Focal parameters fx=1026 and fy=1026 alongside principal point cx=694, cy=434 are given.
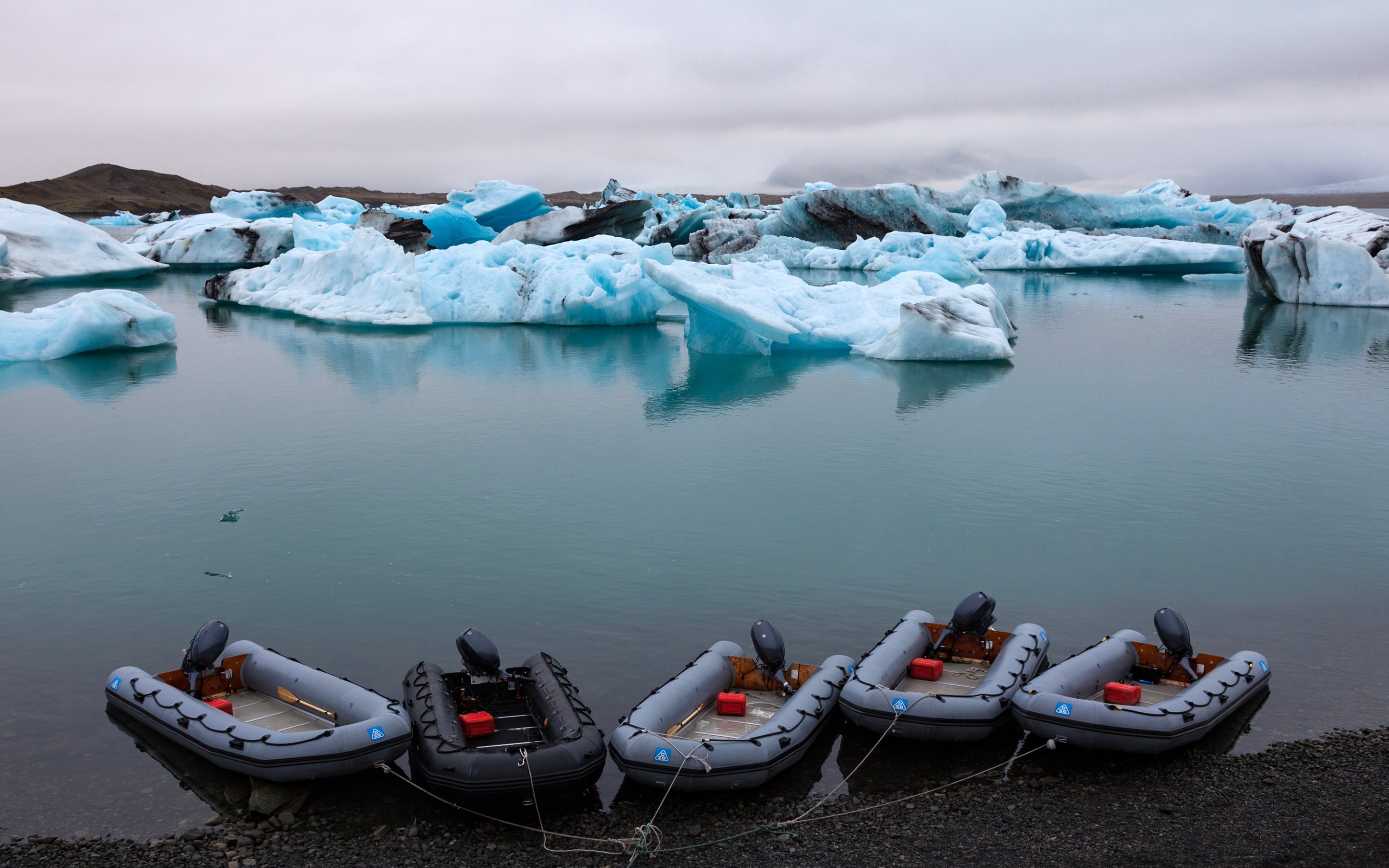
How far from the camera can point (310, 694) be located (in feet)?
17.6

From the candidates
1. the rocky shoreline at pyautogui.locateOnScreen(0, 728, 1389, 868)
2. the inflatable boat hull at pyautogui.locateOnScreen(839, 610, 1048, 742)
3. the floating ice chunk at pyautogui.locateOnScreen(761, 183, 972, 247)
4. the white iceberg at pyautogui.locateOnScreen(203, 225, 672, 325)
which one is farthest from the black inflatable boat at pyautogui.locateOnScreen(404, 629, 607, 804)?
the floating ice chunk at pyautogui.locateOnScreen(761, 183, 972, 247)

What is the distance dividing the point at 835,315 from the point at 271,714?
14703 millimetres

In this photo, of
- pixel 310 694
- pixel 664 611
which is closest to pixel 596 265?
pixel 664 611

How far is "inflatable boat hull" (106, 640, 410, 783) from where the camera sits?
4.84 meters

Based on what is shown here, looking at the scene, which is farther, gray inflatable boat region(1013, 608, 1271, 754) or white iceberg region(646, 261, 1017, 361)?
white iceberg region(646, 261, 1017, 361)

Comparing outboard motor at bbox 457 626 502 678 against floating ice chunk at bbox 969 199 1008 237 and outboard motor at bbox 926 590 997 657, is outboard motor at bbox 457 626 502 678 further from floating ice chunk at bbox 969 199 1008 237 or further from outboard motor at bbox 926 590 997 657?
floating ice chunk at bbox 969 199 1008 237

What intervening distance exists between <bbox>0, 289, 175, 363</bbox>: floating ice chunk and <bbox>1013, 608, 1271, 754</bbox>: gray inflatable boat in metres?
17.3

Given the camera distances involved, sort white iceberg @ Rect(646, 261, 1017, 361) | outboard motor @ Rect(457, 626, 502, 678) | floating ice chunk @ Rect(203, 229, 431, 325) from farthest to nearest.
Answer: floating ice chunk @ Rect(203, 229, 431, 325) < white iceberg @ Rect(646, 261, 1017, 361) < outboard motor @ Rect(457, 626, 502, 678)

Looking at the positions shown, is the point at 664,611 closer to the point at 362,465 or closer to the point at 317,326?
the point at 362,465

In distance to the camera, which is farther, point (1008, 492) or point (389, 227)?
point (389, 227)

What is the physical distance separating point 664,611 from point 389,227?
27.5m

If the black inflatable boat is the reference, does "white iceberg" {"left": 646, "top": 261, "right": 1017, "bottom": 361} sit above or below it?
above

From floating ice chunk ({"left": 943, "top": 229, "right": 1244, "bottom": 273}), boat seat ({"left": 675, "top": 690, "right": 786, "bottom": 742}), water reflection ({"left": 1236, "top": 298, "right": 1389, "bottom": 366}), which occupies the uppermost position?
floating ice chunk ({"left": 943, "top": 229, "right": 1244, "bottom": 273})

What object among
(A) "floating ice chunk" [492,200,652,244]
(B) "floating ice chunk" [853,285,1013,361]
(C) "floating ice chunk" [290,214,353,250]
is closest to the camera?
(B) "floating ice chunk" [853,285,1013,361]
